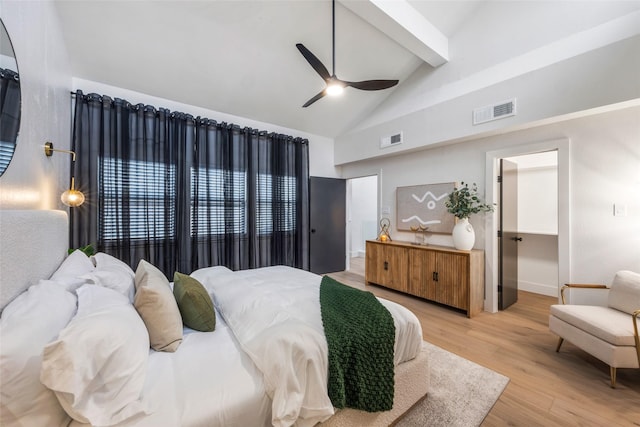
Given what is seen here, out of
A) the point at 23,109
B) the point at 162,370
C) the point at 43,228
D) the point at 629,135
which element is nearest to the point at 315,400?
the point at 162,370

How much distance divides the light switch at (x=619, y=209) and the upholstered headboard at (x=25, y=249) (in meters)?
4.40

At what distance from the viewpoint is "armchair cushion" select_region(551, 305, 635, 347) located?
179 cm

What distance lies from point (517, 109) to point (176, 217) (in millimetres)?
4358

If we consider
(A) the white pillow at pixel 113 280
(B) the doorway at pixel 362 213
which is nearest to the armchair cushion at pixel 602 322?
(A) the white pillow at pixel 113 280

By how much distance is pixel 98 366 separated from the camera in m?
0.89

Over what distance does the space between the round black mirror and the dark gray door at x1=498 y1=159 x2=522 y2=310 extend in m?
4.30

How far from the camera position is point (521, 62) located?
277cm

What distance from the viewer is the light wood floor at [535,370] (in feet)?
5.27

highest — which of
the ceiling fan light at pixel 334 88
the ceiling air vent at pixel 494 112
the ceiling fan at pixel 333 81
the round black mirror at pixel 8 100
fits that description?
the ceiling fan at pixel 333 81

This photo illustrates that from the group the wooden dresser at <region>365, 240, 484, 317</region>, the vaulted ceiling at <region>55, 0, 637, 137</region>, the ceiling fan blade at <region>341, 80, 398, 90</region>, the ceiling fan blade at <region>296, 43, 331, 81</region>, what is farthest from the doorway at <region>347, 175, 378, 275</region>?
the ceiling fan blade at <region>296, 43, 331, 81</region>

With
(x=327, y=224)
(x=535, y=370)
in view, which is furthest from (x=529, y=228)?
(x=327, y=224)

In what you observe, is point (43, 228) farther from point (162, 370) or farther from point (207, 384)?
point (207, 384)

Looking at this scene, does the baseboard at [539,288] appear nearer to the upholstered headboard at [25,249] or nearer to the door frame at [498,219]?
the door frame at [498,219]

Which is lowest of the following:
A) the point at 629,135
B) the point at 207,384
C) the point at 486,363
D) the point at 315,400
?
the point at 486,363
